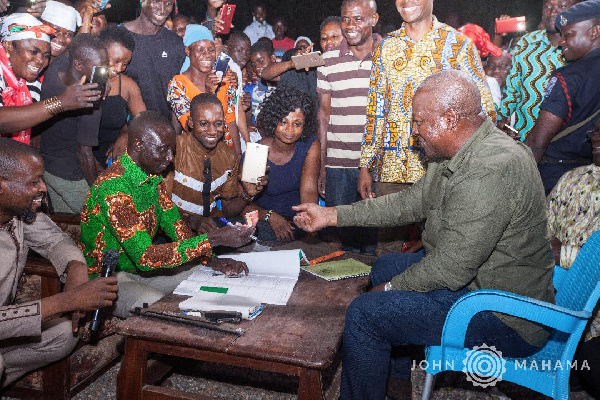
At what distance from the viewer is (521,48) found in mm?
4609

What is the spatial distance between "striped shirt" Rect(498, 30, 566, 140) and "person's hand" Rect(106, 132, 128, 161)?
356cm

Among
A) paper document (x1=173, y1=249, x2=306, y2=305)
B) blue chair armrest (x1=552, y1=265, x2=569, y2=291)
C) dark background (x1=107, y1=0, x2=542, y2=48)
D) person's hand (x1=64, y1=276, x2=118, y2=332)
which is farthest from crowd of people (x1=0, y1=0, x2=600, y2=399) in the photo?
dark background (x1=107, y1=0, x2=542, y2=48)

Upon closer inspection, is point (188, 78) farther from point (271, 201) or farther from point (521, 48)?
point (521, 48)

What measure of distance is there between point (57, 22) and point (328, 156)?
264 cm

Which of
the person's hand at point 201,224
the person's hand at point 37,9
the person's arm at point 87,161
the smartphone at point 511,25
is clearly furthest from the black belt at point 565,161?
the person's hand at point 37,9

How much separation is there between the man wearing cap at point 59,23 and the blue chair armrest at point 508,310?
3791 millimetres

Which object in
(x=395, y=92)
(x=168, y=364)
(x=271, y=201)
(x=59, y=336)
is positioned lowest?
(x=168, y=364)

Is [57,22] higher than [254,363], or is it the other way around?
[57,22]

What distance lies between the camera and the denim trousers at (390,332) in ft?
7.10

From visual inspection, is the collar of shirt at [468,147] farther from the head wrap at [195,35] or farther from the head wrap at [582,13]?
the head wrap at [195,35]

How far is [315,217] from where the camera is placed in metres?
2.96

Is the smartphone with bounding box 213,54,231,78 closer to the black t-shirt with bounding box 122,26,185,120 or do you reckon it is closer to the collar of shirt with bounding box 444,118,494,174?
the black t-shirt with bounding box 122,26,185,120

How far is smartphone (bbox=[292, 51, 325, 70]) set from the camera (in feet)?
15.1

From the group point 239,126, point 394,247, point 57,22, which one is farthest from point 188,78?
point 394,247
